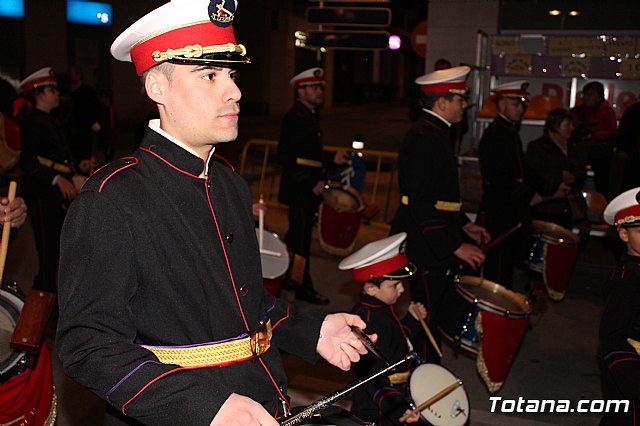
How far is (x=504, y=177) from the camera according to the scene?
635 cm

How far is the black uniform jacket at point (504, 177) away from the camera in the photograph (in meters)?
6.33

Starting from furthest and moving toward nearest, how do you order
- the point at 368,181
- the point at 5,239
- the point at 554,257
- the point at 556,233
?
the point at 368,181 → the point at 556,233 → the point at 554,257 → the point at 5,239

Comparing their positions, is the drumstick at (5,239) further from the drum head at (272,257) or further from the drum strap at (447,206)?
the drum strap at (447,206)

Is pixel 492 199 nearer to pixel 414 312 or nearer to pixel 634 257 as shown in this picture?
pixel 414 312

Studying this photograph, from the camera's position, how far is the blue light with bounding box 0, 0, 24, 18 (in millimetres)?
14752

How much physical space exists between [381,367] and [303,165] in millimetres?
3175

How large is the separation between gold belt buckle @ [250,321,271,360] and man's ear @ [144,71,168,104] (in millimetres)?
678

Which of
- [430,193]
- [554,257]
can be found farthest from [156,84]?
[554,257]

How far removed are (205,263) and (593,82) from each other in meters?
8.56

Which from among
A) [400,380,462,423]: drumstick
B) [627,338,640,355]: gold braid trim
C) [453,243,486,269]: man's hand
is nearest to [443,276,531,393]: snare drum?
[453,243,486,269]: man's hand

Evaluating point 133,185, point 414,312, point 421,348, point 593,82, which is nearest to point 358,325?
point 133,185

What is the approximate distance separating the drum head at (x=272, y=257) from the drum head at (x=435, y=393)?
1336 mm

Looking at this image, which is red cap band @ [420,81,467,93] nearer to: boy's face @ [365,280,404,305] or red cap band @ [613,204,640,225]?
boy's face @ [365,280,404,305]

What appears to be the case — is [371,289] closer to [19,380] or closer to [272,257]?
[272,257]
